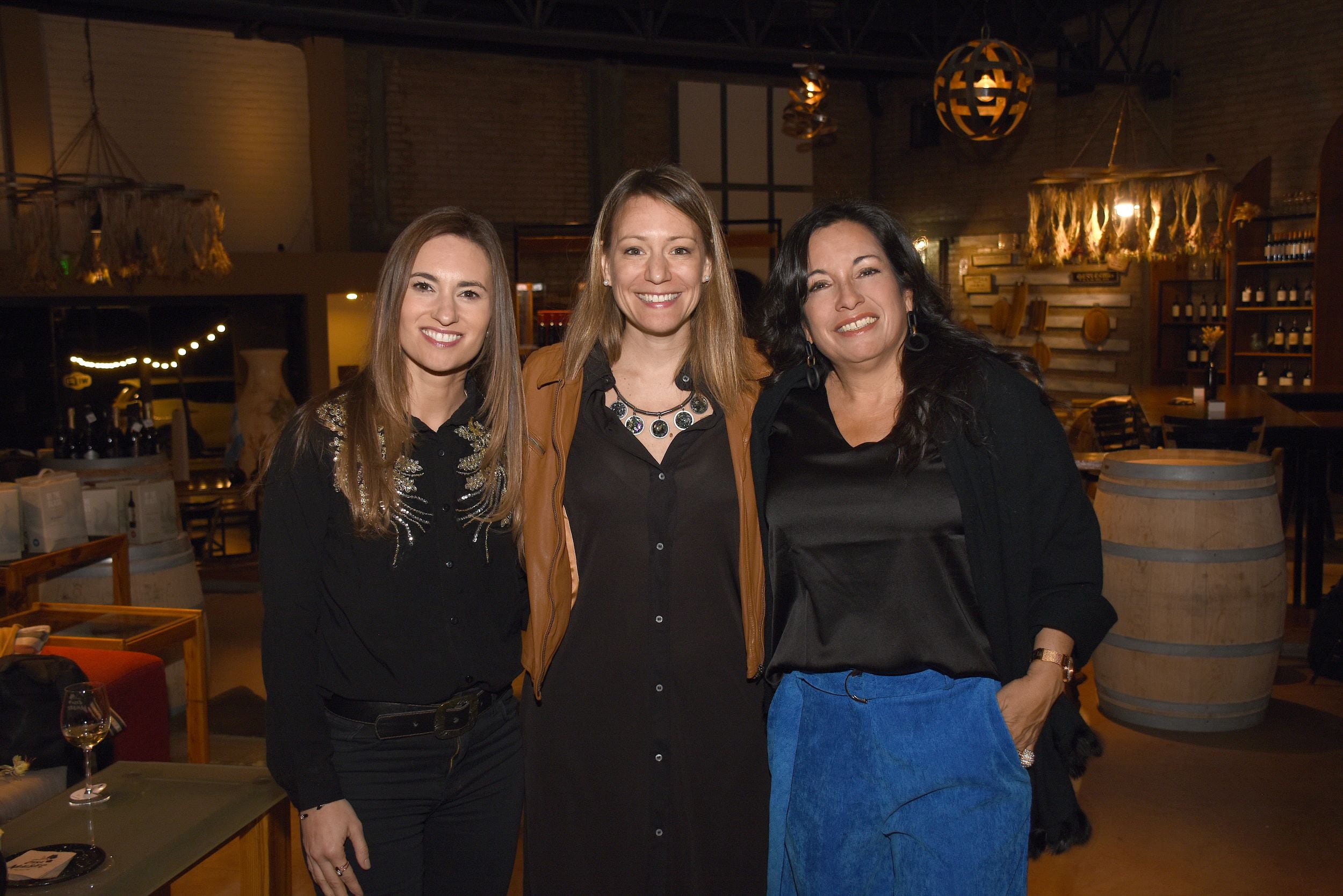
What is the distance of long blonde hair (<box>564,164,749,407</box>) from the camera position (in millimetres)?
2129

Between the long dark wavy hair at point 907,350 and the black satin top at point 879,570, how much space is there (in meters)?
0.06

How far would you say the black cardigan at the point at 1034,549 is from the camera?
1.90 metres

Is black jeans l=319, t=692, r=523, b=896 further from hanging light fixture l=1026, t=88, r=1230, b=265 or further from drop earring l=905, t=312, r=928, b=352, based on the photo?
hanging light fixture l=1026, t=88, r=1230, b=265

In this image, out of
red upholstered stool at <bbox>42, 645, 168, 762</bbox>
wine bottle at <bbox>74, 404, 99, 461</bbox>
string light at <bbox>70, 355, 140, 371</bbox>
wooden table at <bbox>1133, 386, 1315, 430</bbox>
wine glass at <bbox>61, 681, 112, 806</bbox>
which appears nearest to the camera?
wine glass at <bbox>61, 681, 112, 806</bbox>

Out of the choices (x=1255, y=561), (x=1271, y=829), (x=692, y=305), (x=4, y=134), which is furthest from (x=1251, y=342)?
(x=4, y=134)

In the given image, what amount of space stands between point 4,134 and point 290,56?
287cm

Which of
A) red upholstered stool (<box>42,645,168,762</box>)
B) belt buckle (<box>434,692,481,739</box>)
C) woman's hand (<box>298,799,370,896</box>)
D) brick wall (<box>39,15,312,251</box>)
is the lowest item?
red upholstered stool (<box>42,645,168,762</box>)

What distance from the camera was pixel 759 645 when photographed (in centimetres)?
207

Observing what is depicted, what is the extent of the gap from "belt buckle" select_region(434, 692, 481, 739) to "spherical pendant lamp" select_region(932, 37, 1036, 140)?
5156 millimetres

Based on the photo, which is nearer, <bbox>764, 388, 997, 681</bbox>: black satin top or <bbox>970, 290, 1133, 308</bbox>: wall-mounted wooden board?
<bbox>764, 388, 997, 681</bbox>: black satin top

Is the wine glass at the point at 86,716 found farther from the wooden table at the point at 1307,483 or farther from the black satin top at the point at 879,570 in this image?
the wooden table at the point at 1307,483

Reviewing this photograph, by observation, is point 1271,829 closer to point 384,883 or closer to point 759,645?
point 759,645

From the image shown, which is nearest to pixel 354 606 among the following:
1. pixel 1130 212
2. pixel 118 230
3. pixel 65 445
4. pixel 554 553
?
pixel 554 553

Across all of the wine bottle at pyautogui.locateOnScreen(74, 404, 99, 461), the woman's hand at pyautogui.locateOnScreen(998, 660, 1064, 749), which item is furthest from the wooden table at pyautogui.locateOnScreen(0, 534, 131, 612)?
the woman's hand at pyautogui.locateOnScreen(998, 660, 1064, 749)
